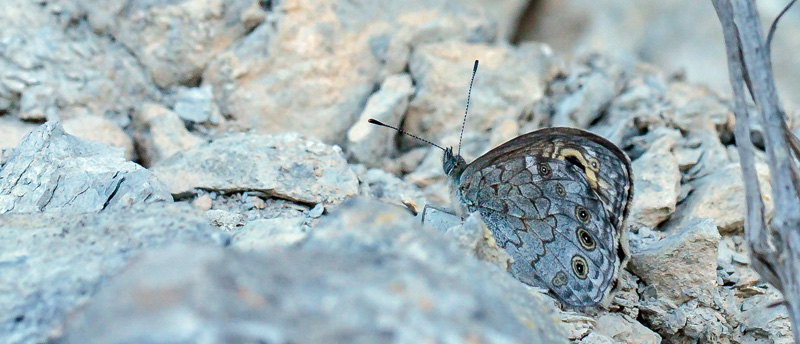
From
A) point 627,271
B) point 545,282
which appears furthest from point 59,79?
point 627,271

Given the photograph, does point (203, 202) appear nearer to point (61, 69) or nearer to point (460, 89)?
point (61, 69)

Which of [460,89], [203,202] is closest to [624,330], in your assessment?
[203,202]

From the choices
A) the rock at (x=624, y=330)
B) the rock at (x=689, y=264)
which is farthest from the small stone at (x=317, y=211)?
the rock at (x=689, y=264)

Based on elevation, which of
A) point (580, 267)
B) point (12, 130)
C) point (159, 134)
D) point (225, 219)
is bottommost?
point (12, 130)

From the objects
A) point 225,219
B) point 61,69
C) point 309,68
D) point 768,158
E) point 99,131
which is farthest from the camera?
point 309,68

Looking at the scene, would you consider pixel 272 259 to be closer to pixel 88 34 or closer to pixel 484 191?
pixel 484 191

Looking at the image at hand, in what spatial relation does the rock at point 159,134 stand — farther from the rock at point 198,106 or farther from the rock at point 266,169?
the rock at point 266,169
